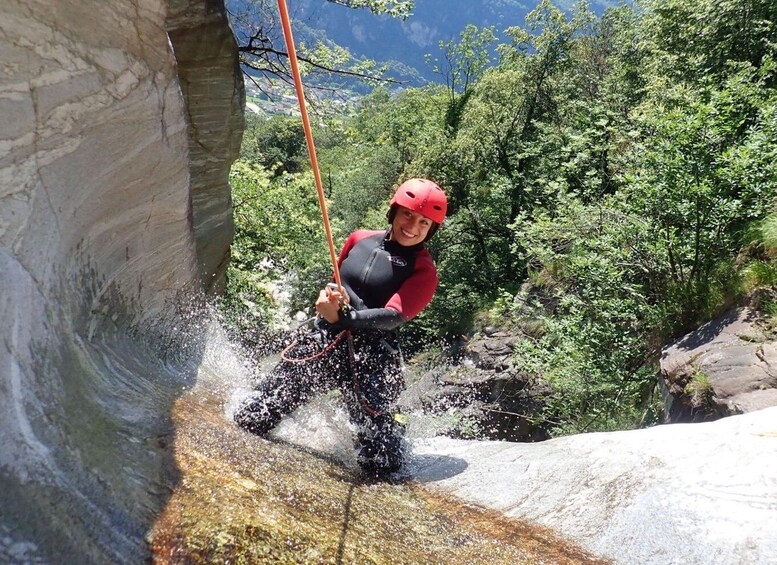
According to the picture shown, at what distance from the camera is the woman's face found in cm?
359

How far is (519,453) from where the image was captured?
3.76 metres

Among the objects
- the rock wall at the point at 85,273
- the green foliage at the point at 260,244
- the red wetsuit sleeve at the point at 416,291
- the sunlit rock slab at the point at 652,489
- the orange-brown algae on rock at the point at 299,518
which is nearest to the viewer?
the rock wall at the point at 85,273

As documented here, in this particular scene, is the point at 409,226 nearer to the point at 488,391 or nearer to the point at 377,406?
the point at 377,406

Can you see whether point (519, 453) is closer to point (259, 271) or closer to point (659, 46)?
point (259, 271)

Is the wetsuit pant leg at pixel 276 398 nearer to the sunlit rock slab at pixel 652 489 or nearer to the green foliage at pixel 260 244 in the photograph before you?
the sunlit rock slab at pixel 652 489

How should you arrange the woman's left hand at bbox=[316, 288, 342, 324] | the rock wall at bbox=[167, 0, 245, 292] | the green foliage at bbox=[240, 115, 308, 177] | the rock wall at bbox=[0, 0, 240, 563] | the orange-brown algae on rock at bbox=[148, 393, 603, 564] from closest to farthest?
the rock wall at bbox=[0, 0, 240, 563] < the orange-brown algae on rock at bbox=[148, 393, 603, 564] < the woman's left hand at bbox=[316, 288, 342, 324] < the rock wall at bbox=[167, 0, 245, 292] < the green foliage at bbox=[240, 115, 308, 177]

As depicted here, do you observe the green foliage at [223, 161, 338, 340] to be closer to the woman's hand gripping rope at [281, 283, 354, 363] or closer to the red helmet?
the woman's hand gripping rope at [281, 283, 354, 363]

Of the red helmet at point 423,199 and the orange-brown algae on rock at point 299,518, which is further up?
the red helmet at point 423,199

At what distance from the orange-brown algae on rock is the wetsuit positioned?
0.34 metres

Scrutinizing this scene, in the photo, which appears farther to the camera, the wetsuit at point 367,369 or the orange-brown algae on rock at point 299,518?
the wetsuit at point 367,369

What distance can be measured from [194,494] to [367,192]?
1148 inches

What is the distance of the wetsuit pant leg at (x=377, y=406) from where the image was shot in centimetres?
356

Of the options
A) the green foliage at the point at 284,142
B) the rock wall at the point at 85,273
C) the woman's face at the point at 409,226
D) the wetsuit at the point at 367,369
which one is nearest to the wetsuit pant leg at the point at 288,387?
the wetsuit at the point at 367,369

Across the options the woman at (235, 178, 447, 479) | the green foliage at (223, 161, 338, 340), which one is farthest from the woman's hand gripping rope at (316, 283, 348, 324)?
the green foliage at (223, 161, 338, 340)
